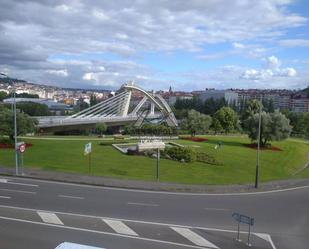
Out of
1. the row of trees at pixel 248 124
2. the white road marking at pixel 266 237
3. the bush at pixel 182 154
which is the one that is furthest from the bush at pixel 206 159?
the white road marking at pixel 266 237

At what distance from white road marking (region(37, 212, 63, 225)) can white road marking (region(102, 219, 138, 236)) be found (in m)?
2.23

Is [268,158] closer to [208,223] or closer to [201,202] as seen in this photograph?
[201,202]

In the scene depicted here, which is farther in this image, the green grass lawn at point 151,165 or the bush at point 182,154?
the bush at point 182,154

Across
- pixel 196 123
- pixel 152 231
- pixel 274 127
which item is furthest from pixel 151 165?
pixel 196 123

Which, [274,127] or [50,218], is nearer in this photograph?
[50,218]

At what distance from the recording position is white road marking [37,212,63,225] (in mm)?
20781

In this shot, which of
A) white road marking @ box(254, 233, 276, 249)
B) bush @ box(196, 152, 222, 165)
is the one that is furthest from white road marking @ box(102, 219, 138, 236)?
bush @ box(196, 152, 222, 165)

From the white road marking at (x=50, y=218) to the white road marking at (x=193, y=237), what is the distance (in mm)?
5488

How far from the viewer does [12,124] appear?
5041 cm

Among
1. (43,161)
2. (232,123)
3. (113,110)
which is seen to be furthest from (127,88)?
(43,161)

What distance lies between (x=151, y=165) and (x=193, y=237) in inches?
923

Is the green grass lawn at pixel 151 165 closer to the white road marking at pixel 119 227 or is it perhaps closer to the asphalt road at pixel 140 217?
the asphalt road at pixel 140 217

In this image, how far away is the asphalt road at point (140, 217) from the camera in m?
18.4

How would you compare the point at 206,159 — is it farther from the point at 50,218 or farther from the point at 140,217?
the point at 50,218
